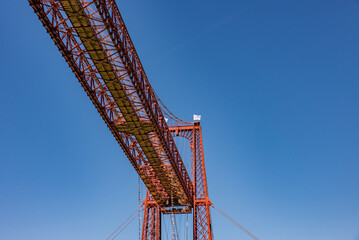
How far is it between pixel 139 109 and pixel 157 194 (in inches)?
519

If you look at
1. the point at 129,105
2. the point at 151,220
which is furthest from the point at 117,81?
the point at 151,220

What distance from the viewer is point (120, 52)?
64.2 ft

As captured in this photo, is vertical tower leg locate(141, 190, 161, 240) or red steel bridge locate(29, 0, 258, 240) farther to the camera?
vertical tower leg locate(141, 190, 161, 240)

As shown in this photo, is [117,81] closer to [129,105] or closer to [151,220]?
[129,105]

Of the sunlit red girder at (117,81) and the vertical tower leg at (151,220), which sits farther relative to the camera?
the vertical tower leg at (151,220)

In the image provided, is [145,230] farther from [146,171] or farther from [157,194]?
[146,171]

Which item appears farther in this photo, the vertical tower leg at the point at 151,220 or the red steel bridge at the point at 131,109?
the vertical tower leg at the point at 151,220

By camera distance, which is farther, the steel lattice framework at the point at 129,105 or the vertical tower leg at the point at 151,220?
the vertical tower leg at the point at 151,220

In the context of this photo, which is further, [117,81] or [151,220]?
[151,220]

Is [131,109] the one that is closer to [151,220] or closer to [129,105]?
[129,105]

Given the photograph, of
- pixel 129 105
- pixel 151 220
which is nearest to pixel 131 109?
pixel 129 105

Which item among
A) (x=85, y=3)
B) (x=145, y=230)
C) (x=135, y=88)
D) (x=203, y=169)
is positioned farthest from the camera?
(x=203, y=169)

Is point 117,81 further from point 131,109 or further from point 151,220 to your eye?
point 151,220

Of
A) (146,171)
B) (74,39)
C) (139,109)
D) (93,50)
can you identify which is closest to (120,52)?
(93,50)
